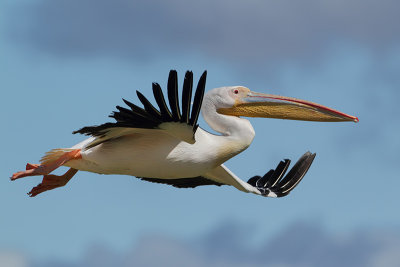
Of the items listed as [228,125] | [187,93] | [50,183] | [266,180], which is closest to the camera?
[187,93]

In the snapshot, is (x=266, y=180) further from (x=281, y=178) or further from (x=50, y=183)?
(x=50, y=183)

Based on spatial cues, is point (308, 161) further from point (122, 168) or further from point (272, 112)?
point (122, 168)

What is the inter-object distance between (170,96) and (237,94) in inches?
105

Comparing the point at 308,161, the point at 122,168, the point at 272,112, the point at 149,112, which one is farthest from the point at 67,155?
the point at 308,161


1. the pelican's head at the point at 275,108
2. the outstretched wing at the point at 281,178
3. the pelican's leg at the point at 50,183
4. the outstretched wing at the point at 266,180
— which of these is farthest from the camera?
the outstretched wing at the point at 281,178

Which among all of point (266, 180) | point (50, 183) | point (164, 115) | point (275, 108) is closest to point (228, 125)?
point (275, 108)

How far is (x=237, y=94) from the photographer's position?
16156 mm

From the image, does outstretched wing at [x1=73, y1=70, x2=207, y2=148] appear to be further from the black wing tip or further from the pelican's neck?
the black wing tip

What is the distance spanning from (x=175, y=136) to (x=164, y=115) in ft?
1.94

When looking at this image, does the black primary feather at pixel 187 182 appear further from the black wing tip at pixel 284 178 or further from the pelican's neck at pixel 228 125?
the pelican's neck at pixel 228 125

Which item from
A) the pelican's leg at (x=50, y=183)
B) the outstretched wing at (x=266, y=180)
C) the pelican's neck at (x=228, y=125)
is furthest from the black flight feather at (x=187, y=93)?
the pelican's leg at (x=50, y=183)

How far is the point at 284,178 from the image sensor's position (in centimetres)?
1817

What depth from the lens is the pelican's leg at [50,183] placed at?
55.0ft

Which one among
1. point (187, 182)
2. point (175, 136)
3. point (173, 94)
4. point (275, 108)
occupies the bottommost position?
point (187, 182)
